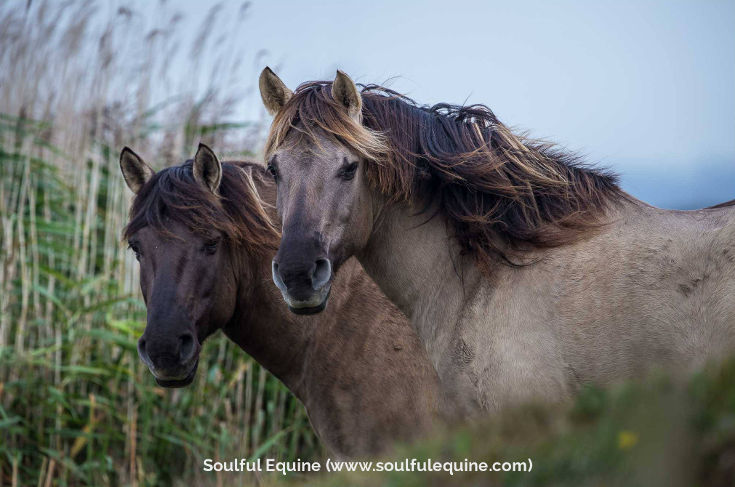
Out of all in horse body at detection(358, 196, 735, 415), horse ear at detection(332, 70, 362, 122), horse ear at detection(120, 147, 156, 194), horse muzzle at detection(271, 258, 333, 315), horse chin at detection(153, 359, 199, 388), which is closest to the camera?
horse body at detection(358, 196, 735, 415)

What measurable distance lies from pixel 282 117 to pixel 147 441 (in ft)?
11.2

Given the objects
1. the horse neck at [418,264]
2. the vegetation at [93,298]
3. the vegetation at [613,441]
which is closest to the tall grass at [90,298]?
the vegetation at [93,298]

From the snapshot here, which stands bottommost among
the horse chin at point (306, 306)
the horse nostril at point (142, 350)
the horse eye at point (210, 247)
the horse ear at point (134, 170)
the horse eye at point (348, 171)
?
the horse nostril at point (142, 350)

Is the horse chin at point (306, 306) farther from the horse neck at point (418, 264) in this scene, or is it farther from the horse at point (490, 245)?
the horse neck at point (418, 264)

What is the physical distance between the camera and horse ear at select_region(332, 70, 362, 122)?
10.8ft

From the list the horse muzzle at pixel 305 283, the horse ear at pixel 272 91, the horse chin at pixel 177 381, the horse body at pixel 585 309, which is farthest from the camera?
the horse chin at pixel 177 381

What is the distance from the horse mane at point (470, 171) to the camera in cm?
326

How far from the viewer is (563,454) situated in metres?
1.01

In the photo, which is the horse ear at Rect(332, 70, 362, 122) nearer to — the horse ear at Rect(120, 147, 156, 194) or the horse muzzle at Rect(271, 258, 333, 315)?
the horse muzzle at Rect(271, 258, 333, 315)

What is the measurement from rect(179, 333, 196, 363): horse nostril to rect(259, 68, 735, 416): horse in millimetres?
947

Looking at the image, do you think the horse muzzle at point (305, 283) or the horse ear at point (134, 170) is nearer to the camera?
the horse muzzle at point (305, 283)

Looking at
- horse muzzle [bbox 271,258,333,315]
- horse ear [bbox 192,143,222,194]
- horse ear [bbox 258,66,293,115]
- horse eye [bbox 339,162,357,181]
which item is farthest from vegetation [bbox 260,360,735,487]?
horse ear [bbox 192,143,222,194]

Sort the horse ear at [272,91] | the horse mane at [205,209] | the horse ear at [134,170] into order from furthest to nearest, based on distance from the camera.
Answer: the horse ear at [134,170], the horse mane at [205,209], the horse ear at [272,91]

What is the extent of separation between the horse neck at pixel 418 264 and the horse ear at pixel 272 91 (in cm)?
79
